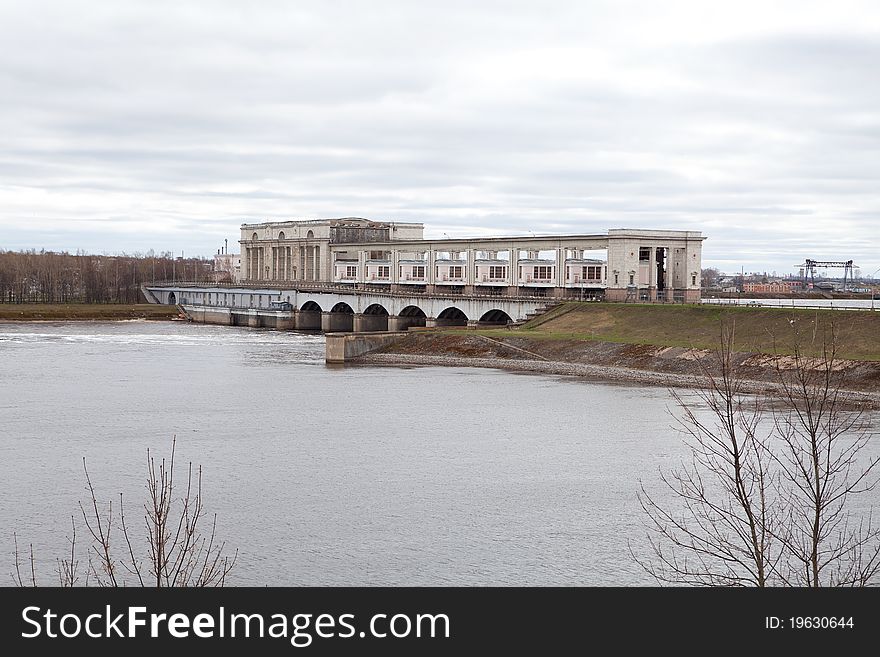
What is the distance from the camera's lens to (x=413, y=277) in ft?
406

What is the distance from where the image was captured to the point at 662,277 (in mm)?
99500

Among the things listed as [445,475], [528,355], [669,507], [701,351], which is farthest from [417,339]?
[669,507]

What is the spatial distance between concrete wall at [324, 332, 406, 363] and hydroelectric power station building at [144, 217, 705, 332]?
1666 cm

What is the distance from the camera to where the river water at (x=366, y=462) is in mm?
24734

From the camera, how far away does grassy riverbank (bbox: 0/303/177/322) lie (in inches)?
5468

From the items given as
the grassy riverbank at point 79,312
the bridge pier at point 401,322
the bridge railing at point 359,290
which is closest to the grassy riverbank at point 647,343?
the bridge railing at point 359,290

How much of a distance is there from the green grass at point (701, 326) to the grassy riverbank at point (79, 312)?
7772cm

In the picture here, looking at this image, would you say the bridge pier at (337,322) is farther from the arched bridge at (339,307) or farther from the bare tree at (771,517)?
the bare tree at (771,517)

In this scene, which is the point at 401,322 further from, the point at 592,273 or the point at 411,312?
the point at 592,273

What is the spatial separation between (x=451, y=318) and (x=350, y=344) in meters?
27.1

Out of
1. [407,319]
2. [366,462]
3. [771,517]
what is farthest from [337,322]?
[771,517]

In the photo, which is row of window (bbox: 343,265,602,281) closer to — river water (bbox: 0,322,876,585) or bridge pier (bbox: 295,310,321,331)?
bridge pier (bbox: 295,310,321,331)

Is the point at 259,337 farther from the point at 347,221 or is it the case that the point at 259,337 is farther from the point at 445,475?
the point at 445,475

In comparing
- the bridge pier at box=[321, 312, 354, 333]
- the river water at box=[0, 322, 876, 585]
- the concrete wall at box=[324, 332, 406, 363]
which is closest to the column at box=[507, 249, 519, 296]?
the bridge pier at box=[321, 312, 354, 333]
